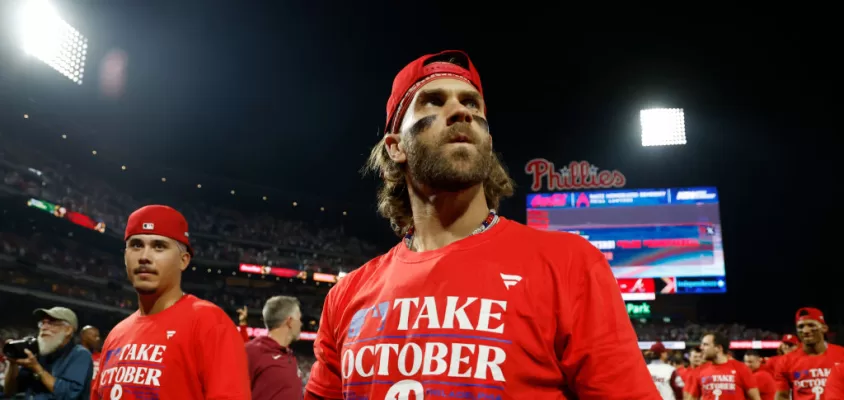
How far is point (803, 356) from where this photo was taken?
26.4 ft

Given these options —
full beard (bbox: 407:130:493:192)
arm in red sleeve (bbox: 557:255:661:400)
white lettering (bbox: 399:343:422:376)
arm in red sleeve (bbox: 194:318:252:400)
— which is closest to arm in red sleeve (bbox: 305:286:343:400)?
white lettering (bbox: 399:343:422:376)

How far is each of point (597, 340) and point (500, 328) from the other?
24 cm

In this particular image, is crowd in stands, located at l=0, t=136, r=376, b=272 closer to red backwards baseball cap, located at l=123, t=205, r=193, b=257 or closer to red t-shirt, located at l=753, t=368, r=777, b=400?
red backwards baseball cap, located at l=123, t=205, r=193, b=257

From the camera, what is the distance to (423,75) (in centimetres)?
219

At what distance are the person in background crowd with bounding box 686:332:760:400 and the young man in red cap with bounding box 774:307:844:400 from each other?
0.58 metres

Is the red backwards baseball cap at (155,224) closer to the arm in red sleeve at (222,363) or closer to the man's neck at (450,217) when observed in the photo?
the arm in red sleeve at (222,363)

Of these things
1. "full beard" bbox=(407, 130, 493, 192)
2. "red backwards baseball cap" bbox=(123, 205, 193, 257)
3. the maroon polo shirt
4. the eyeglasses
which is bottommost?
the maroon polo shirt

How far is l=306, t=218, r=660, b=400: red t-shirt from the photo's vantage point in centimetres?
158

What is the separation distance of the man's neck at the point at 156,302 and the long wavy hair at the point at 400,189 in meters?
1.96

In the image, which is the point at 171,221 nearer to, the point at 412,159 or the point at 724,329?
the point at 412,159

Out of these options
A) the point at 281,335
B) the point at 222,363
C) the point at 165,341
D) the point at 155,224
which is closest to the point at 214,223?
the point at 281,335

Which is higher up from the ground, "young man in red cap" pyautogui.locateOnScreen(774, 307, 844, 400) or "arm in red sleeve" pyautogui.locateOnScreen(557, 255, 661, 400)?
"arm in red sleeve" pyautogui.locateOnScreen(557, 255, 661, 400)

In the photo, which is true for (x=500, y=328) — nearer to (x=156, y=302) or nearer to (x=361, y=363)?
(x=361, y=363)

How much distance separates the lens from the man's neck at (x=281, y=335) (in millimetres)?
5848
